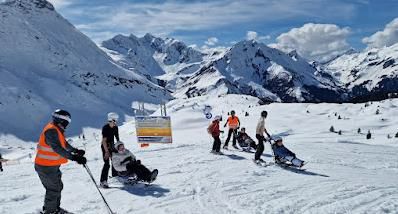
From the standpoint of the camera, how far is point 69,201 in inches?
468

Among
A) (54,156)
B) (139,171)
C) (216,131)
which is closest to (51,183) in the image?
(54,156)

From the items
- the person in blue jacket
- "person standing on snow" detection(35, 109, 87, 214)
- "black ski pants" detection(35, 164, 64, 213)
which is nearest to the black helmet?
"person standing on snow" detection(35, 109, 87, 214)

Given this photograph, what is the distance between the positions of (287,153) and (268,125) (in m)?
22.9

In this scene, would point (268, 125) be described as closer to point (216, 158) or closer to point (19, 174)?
point (216, 158)

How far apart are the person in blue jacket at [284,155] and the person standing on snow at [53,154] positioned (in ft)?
31.5

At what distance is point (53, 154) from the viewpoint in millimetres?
9391

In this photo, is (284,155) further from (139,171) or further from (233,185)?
(139,171)

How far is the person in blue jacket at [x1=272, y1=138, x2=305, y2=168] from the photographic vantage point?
16938 millimetres

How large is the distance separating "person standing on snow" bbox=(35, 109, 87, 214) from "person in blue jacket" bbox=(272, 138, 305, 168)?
31.5ft

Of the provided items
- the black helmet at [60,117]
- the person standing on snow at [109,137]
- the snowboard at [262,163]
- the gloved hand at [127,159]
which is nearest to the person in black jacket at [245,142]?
the snowboard at [262,163]

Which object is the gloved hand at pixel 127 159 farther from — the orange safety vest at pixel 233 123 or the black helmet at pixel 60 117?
the orange safety vest at pixel 233 123

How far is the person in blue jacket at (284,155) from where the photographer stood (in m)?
16.9

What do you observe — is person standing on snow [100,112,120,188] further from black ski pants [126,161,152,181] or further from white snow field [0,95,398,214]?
white snow field [0,95,398,214]

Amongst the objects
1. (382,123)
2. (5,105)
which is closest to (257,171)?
(382,123)
